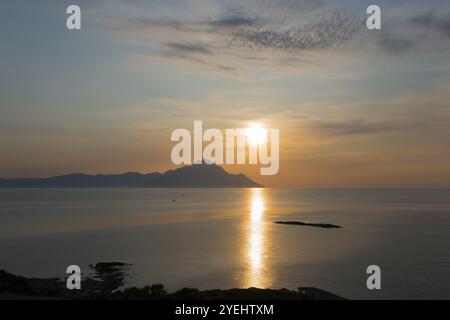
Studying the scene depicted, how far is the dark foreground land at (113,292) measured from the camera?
29.3 meters

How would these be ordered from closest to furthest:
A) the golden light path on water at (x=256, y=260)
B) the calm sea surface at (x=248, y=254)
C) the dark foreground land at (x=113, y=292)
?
the dark foreground land at (x=113, y=292) < the calm sea surface at (x=248, y=254) < the golden light path on water at (x=256, y=260)

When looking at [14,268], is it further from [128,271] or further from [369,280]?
[369,280]

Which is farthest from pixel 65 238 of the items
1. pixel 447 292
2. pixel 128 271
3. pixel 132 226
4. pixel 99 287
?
pixel 447 292

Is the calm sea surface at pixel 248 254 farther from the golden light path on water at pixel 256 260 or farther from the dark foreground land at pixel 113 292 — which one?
the dark foreground land at pixel 113 292

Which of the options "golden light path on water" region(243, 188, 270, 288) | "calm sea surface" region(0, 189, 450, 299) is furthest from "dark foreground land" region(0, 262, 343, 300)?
"golden light path on water" region(243, 188, 270, 288)

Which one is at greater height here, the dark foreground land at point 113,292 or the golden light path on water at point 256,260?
the dark foreground land at point 113,292

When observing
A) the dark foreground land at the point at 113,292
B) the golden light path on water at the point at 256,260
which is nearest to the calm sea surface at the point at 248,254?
the golden light path on water at the point at 256,260

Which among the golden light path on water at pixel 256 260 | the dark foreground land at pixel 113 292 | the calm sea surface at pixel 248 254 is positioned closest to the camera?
the dark foreground land at pixel 113 292

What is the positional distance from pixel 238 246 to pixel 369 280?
36.3m

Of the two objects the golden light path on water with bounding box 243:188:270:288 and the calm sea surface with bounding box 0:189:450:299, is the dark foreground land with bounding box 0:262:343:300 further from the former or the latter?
the golden light path on water with bounding box 243:188:270:288

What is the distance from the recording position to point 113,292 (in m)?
40.5

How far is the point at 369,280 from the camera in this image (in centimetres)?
5062

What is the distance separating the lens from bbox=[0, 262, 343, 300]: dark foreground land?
96.3 feet
